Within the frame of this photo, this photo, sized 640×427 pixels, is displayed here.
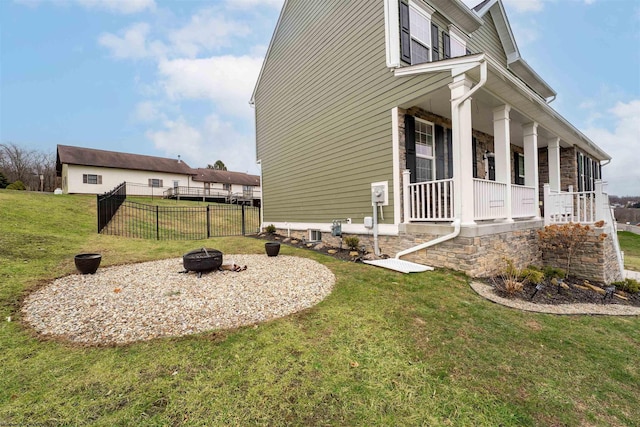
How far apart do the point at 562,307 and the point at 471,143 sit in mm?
3952

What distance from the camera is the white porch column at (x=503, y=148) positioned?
6.22 metres

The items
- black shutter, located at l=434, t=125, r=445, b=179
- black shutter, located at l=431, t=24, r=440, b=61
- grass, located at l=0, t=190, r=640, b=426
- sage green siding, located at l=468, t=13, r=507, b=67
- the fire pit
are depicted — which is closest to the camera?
grass, located at l=0, t=190, r=640, b=426

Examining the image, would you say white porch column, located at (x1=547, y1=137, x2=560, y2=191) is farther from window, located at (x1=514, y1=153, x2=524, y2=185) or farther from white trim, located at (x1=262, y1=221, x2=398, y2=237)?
white trim, located at (x1=262, y1=221, x2=398, y2=237)

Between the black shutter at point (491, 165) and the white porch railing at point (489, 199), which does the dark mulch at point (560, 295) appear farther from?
the black shutter at point (491, 165)

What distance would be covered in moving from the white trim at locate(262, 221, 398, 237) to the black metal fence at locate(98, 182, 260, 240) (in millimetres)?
2266

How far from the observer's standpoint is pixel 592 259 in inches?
272

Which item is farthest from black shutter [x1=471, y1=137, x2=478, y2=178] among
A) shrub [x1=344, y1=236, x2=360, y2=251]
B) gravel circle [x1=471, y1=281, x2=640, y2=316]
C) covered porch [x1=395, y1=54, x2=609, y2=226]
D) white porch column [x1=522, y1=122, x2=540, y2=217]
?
gravel circle [x1=471, y1=281, x2=640, y2=316]

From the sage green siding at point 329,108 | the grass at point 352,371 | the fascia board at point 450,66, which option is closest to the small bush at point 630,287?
the grass at point 352,371

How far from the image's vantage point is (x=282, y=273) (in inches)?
216

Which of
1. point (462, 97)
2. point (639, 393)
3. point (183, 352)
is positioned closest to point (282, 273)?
point (183, 352)

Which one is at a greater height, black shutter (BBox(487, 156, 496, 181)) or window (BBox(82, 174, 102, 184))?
window (BBox(82, 174, 102, 184))

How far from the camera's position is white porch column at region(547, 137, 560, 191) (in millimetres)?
9023

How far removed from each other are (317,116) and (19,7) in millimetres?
9850

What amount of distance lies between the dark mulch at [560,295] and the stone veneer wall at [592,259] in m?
1.00
